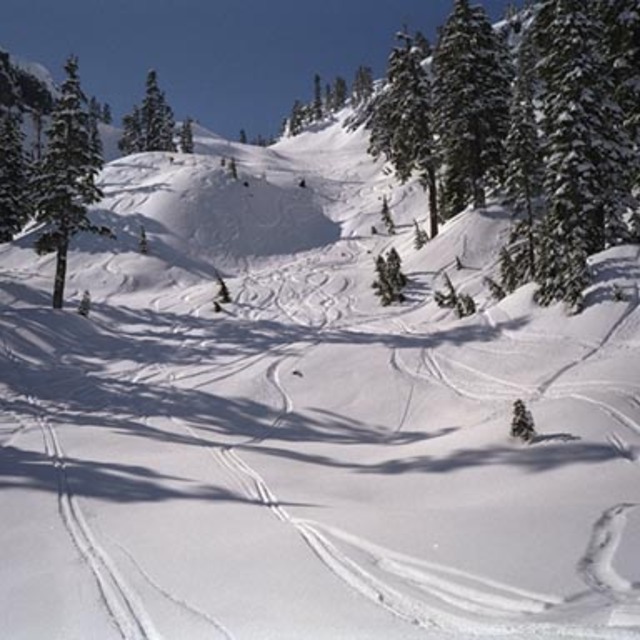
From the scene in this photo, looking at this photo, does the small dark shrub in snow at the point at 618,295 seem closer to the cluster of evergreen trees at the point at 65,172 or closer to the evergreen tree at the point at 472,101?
the evergreen tree at the point at 472,101

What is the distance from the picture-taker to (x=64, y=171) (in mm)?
26094

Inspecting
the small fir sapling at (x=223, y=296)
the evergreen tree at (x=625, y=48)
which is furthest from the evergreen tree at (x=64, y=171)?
the evergreen tree at (x=625, y=48)

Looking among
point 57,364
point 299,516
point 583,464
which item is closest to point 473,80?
point 57,364

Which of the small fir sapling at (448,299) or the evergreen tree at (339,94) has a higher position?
the evergreen tree at (339,94)

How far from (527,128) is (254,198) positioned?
1112 inches

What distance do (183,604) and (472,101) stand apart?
30133mm

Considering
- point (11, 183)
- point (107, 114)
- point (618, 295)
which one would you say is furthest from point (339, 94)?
point (618, 295)

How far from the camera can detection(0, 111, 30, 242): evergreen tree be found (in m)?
42.1

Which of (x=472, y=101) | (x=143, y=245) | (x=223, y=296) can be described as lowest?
(x=223, y=296)

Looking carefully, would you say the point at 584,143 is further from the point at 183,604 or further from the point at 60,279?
the point at 60,279

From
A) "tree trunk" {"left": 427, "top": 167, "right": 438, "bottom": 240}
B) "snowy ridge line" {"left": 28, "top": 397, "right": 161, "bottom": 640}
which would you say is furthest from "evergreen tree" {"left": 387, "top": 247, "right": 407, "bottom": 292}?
"snowy ridge line" {"left": 28, "top": 397, "right": 161, "bottom": 640}

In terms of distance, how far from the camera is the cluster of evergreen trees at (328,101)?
→ 13325cm

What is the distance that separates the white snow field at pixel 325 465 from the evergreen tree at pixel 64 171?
378cm

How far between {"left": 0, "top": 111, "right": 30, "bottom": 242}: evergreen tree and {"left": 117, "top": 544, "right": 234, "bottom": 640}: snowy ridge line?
137 ft
